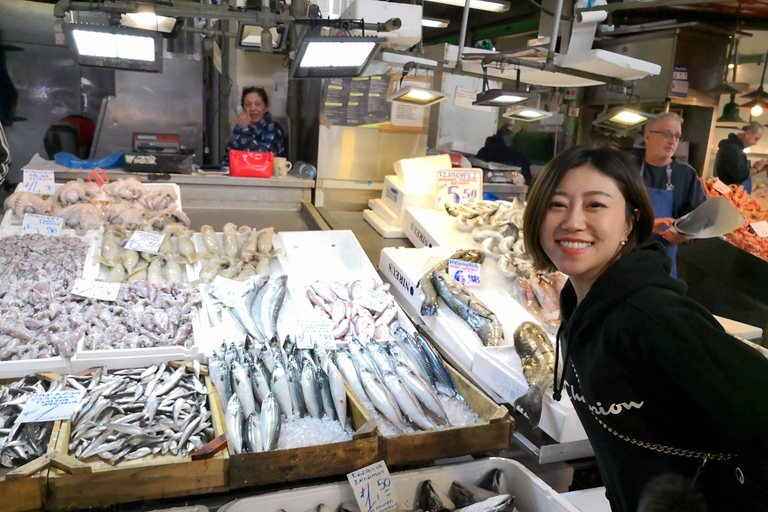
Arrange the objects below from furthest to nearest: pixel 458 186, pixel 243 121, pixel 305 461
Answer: pixel 243 121 → pixel 458 186 → pixel 305 461

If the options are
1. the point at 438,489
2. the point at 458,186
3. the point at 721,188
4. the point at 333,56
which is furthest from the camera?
the point at 721,188

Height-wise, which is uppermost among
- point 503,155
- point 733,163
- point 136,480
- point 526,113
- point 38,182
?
point 526,113

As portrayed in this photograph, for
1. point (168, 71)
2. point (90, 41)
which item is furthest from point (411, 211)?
point (168, 71)

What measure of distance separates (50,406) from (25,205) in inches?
91.2

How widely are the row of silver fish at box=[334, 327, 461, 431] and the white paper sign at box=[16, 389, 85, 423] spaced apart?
1.05m

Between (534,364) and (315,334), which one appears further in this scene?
(315,334)

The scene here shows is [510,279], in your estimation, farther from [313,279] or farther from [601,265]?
[601,265]

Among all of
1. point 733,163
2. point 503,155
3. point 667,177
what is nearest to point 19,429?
point 667,177

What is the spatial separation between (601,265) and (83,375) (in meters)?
2.05

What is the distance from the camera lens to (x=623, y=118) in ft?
14.3

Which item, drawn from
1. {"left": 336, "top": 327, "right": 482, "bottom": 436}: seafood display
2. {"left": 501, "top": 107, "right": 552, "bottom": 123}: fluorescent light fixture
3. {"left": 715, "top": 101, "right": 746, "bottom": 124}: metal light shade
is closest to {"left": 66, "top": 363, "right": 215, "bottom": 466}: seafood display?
{"left": 336, "top": 327, "right": 482, "bottom": 436}: seafood display

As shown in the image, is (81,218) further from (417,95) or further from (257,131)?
(257,131)

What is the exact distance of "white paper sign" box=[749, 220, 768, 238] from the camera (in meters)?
5.53

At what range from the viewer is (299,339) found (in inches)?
108
